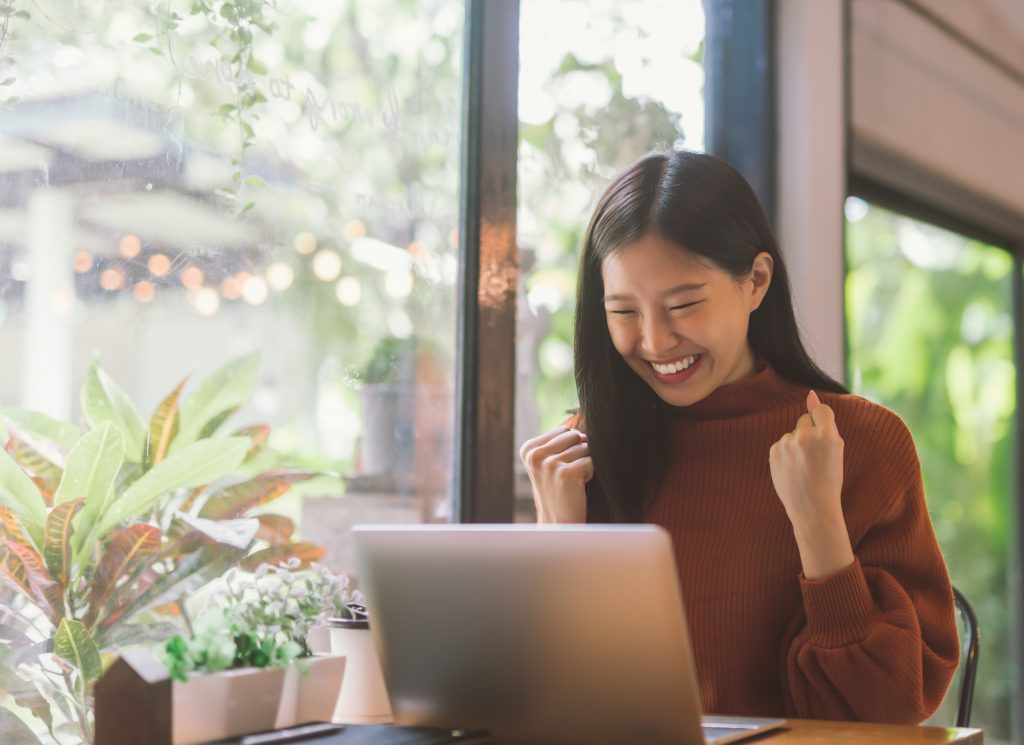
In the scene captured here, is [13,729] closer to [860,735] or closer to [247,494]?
[247,494]

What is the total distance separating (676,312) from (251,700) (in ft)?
2.39

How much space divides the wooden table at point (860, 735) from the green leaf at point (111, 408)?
92cm

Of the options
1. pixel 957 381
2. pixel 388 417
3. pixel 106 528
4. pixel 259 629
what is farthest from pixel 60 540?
pixel 957 381

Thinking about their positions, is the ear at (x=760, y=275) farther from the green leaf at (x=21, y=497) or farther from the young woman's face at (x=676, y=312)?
the green leaf at (x=21, y=497)

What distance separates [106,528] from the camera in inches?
64.2

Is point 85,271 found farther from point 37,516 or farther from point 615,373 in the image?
point 615,373

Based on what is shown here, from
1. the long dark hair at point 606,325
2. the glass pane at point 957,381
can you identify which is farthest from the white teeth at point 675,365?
the glass pane at point 957,381

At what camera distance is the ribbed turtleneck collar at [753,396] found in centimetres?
176

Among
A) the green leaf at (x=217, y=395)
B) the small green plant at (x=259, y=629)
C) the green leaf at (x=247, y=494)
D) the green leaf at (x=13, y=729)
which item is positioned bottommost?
the green leaf at (x=13, y=729)

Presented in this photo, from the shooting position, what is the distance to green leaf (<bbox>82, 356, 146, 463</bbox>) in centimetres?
164

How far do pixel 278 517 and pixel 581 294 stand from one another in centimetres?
59

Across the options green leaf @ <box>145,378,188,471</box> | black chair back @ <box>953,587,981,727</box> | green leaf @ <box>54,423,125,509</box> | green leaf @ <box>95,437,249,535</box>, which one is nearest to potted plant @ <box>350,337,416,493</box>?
green leaf @ <box>95,437,249,535</box>

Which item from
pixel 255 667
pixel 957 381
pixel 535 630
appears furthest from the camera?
pixel 957 381

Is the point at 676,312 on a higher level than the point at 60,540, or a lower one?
higher
